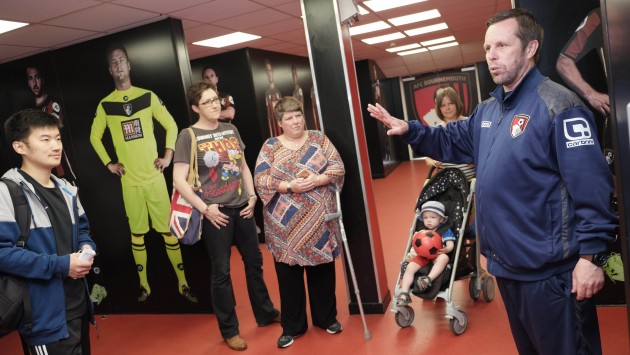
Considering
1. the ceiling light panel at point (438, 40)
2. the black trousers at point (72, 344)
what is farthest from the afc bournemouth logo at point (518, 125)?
the ceiling light panel at point (438, 40)

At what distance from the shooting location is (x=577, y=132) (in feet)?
5.58

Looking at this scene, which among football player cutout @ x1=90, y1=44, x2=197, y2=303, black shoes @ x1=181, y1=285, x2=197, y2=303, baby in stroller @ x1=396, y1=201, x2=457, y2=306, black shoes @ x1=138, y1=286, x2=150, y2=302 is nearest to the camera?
baby in stroller @ x1=396, y1=201, x2=457, y2=306

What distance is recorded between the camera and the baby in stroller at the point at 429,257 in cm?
350

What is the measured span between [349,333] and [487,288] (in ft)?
3.81

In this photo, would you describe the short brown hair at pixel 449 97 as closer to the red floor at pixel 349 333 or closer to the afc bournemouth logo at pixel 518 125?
the red floor at pixel 349 333

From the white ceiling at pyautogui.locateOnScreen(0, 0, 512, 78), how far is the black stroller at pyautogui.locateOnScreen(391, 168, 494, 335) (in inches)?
88.3

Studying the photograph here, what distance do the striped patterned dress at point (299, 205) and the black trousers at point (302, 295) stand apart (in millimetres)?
164

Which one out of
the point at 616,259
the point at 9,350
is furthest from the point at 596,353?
the point at 9,350

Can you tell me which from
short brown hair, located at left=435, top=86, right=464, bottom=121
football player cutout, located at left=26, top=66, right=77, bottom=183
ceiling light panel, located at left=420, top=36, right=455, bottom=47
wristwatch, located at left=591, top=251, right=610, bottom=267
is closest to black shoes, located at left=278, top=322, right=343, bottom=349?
short brown hair, located at left=435, top=86, right=464, bottom=121

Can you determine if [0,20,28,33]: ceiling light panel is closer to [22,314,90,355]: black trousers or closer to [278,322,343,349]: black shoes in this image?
[22,314,90,355]: black trousers

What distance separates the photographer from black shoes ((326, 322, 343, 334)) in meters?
3.69

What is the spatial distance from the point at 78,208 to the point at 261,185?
1326 millimetres

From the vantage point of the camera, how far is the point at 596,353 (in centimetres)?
185

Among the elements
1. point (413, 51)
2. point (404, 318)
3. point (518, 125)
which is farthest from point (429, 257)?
point (413, 51)
